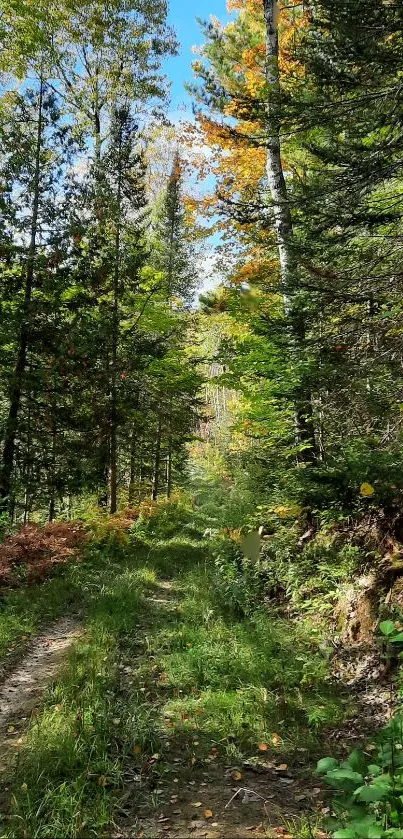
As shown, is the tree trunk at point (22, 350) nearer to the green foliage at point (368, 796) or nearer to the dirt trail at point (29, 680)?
the dirt trail at point (29, 680)

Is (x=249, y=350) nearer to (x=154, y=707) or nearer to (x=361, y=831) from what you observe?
(x=154, y=707)

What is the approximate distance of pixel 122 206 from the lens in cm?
1452

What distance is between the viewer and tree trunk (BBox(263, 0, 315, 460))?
5.58 m

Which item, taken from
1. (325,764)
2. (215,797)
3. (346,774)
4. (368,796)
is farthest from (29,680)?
(368,796)

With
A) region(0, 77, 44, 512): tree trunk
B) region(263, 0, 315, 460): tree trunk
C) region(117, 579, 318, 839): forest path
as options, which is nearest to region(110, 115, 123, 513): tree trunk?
region(0, 77, 44, 512): tree trunk

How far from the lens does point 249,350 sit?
31.1ft

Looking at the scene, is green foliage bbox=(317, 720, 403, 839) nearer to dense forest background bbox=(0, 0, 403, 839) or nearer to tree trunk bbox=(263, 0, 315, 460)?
dense forest background bbox=(0, 0, 403, 839)

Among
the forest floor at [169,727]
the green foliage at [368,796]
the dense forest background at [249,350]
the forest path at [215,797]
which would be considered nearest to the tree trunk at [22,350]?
the dense forest background at [249,350]

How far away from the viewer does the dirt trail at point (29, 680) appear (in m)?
4.47

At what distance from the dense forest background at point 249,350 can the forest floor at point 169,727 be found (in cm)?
5

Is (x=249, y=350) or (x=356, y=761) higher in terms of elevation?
(x=249, y=350)

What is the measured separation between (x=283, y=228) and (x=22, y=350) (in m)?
6.09

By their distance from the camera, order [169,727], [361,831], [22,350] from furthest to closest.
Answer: [22,350] → [169,727] → [361,831]

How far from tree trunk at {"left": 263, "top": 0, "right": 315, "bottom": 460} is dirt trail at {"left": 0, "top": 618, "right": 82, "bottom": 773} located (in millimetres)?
4423
